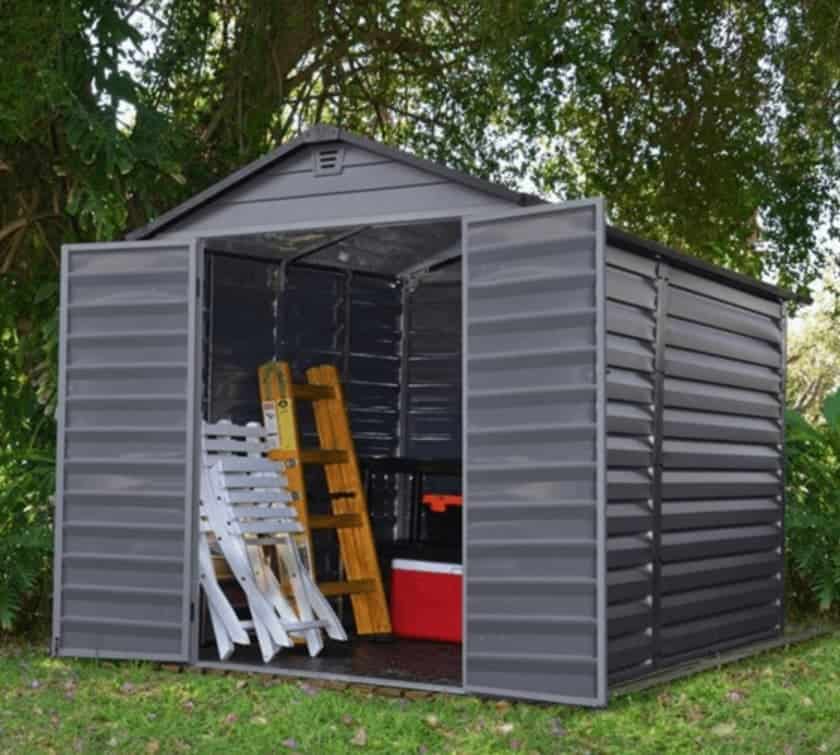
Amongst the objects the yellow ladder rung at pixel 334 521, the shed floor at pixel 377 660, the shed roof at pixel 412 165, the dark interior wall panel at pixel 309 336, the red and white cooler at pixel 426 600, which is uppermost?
the shed roof at pixel 412 165

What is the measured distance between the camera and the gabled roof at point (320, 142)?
7.84 meters

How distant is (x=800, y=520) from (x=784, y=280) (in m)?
4.29

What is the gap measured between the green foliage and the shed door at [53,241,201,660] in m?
4.21

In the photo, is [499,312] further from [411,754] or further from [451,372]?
[451,372]

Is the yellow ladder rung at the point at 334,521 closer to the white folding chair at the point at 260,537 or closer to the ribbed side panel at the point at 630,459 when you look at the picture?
the white folding chair at the point at 260,537

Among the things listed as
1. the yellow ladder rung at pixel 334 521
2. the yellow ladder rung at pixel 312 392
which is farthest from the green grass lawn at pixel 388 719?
the yellow ladder rung at pixel 312 392

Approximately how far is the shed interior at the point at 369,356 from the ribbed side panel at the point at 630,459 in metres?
0.96

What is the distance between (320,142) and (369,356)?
8.42 ft

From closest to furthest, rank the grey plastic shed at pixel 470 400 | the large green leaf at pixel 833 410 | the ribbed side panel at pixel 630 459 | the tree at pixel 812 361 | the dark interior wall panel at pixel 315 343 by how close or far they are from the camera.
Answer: the grey plastic shed at pixel 470 400
the ribbed side panel at pixel 630 459
the dark interior wall panel at pixel 315 343
the large green leaf at pixel 833 410
the tree at pixel 812 361

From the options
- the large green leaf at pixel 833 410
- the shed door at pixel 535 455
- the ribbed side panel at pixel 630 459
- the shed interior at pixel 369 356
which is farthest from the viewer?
the large green leaf at pixel 833 410

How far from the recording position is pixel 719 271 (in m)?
9.09

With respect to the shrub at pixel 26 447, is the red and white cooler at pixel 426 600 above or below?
below

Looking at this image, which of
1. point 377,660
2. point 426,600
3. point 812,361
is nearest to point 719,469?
point 426,600

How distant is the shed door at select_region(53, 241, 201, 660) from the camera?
8695mm
